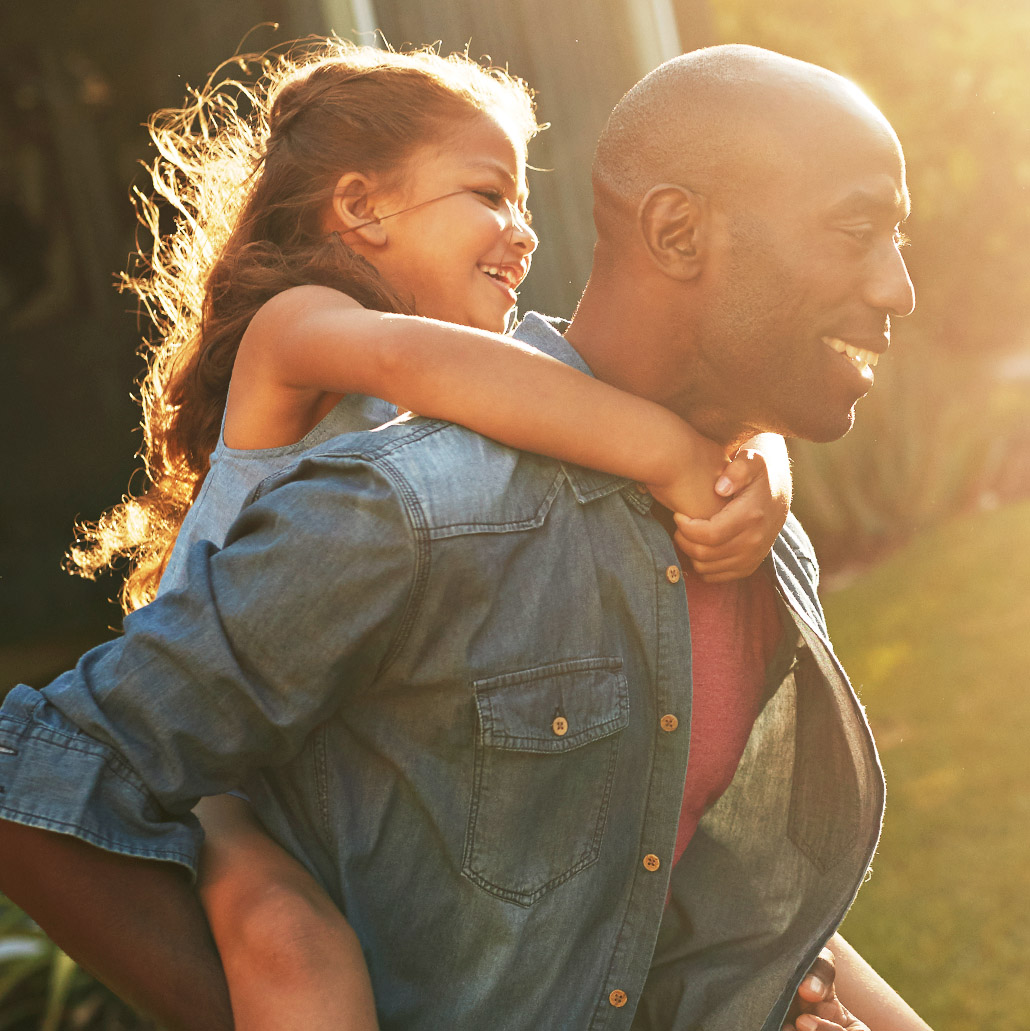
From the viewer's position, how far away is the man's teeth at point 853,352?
7.00ft

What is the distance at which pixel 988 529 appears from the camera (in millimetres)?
9875

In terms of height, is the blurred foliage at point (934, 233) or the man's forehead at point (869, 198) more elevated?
the man's forehead at point (869, 198)

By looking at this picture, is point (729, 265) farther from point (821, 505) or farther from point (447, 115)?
point (821, 505)

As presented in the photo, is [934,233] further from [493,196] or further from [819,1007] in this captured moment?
[819,1007]

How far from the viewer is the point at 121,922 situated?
164 cm

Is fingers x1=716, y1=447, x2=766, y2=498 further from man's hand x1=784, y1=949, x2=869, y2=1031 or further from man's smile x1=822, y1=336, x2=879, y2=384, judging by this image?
man's hand x1=784, y1=949, x2=869, y2=1031

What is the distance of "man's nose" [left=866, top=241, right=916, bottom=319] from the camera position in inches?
82.7

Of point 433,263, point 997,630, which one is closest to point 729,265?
point 433,263


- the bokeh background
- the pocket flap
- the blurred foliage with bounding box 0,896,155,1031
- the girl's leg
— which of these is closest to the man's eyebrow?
the pocket flap

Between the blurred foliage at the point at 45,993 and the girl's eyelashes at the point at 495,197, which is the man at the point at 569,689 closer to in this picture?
the girl's eyelashes at the point at 495,197

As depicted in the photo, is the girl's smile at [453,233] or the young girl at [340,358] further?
the girl's smile at [453,233]

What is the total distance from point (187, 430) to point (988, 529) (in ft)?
27.1

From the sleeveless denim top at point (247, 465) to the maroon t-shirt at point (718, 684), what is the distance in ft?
2.75

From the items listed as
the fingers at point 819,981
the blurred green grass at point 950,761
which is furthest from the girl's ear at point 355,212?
the blurred green grass at point 950,761
